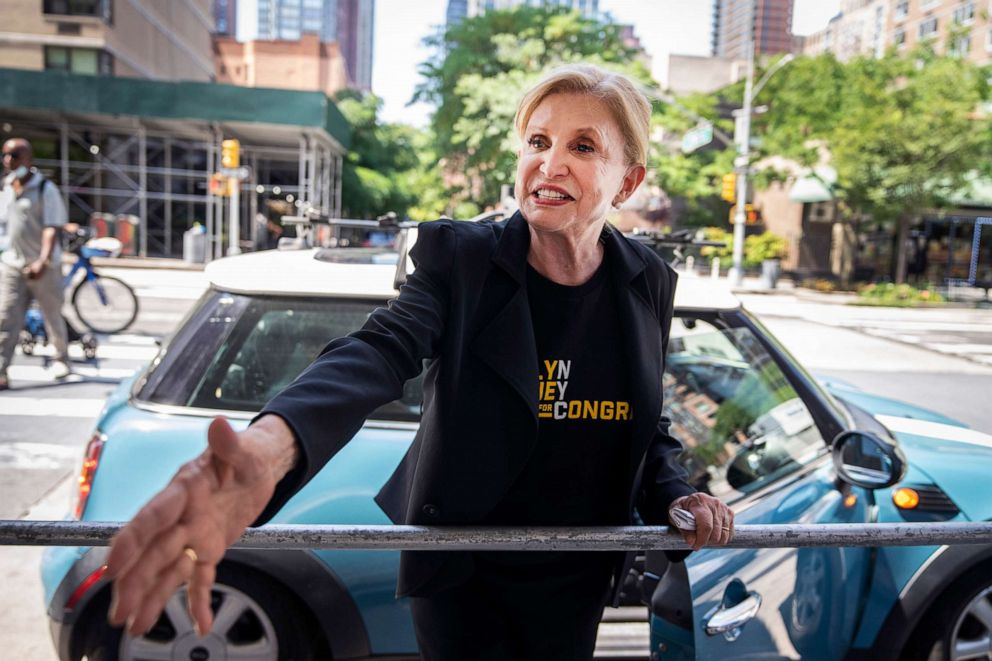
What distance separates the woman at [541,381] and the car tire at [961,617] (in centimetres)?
129

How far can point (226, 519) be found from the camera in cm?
95

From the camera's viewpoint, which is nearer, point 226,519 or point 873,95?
point 226,519

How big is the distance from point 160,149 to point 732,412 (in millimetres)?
33459

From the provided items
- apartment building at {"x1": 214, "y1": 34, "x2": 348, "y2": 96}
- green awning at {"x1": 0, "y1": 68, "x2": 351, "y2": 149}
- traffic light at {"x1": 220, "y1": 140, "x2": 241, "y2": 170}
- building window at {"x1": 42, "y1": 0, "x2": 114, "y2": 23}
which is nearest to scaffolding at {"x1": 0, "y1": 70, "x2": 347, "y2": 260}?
green awning at {"x1": 0, "y1": 68, "x2": 351, "y2": 149}

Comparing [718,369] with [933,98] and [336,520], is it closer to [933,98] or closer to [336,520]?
[336,520]

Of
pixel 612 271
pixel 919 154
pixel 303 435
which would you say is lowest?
pixel 303 435

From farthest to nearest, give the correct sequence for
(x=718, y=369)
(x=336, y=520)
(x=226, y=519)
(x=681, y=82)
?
(x=681, y=82) → (x=718, y=369) → (x=336, y=520) → (x=226, y=519)

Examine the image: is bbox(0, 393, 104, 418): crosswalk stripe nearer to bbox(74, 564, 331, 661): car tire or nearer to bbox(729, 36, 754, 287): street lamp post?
bbox(74, 564, 331, 661): car tire

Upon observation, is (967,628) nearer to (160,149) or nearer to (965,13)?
(160,149)

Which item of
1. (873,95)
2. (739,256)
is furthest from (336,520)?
(873,95)

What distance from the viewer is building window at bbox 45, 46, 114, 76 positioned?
3512 cm

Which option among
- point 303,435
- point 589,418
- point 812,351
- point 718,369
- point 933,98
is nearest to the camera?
point 303,435

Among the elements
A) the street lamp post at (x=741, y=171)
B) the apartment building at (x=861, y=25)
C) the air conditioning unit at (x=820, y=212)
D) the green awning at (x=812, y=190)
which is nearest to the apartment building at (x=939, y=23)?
the apartment building at (x=861, y=25)

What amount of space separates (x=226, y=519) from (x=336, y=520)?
1700 millimetres
